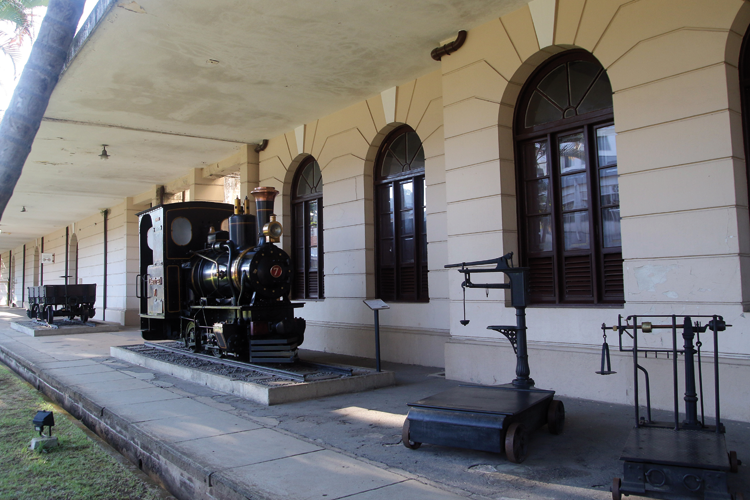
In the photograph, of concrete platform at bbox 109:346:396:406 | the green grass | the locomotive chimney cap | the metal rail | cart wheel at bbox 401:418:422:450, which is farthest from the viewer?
the locomotive chimney cap

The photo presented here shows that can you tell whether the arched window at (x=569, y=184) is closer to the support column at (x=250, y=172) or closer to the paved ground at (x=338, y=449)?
the paved ground at (x=338, y=449)

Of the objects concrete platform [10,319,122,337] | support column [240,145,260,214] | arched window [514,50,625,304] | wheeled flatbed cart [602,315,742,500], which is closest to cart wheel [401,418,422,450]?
wheeled flatbed cart [602,315,742,500]

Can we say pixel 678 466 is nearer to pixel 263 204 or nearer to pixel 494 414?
pixel 494 414

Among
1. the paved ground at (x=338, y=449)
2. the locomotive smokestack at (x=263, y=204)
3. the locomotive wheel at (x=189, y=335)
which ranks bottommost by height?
the paved ground at (x=338, y=449)

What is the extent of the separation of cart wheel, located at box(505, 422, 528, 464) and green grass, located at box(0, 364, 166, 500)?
262 centimetres

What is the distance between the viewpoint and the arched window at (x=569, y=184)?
6.22 m

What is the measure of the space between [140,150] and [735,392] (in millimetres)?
13373

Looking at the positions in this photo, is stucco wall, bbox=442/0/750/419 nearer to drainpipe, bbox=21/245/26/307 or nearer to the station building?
the station building

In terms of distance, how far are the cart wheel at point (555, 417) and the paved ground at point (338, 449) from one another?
0.07 metres

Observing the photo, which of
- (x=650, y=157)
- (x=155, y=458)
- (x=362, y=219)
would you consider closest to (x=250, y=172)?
(x=362, y=219)

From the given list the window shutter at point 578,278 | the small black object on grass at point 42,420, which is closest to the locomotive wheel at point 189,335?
the small black object on grass at point 42,420

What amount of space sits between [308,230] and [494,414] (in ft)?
27.5

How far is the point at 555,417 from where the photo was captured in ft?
14.8

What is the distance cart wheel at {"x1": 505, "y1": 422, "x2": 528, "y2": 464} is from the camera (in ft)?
12.5
